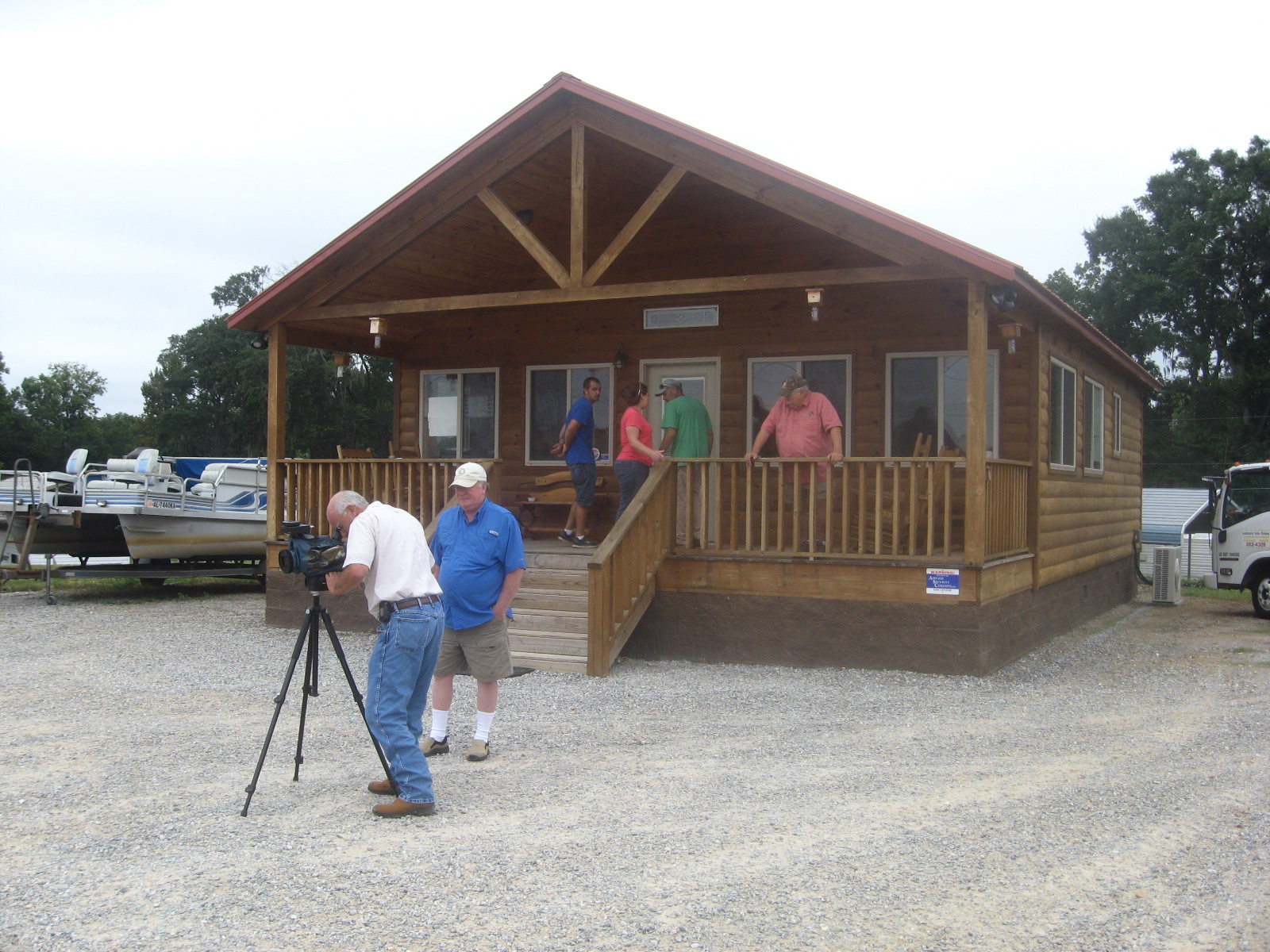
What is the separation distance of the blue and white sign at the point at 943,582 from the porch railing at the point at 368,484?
4318 mm

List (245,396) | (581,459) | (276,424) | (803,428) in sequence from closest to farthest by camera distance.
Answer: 1. (803,428)
2. (581,459)
3. (276,424)
4. (245,396)

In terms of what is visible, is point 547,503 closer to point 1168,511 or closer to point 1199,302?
point 1168,511

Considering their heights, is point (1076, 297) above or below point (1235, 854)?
above

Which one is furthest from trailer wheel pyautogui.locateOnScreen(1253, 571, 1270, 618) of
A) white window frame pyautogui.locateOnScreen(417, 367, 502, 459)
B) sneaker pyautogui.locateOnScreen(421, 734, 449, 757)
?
sneaker pyautogui.locateOnScreen(421, 734, 449, 757)

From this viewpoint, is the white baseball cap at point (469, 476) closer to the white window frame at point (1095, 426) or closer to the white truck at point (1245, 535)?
the white window frame at point (1095, 426)

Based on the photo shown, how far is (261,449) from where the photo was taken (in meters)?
59.1

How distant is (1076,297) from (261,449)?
4074cm

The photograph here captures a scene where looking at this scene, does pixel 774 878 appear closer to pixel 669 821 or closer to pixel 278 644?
pixel 669 821

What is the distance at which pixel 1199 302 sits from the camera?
148 feet

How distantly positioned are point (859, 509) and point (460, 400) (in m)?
6.32

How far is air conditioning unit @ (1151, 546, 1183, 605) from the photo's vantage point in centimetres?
1791

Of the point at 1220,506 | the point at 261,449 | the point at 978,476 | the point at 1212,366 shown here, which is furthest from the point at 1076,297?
the point at 978,476

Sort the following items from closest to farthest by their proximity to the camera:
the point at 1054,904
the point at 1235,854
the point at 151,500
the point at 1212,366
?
the point at 1054,904
the point at 1235,854
the point at 151,500
the point at 1212,366

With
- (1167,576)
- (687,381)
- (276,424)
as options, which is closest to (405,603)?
(276,424)
